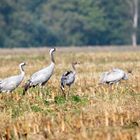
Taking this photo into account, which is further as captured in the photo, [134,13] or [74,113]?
[134,13]

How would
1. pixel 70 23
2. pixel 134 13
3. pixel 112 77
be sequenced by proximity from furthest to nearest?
pixel 134 13, pixel 70 23, pixel 112 77

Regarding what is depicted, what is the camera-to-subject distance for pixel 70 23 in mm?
94312

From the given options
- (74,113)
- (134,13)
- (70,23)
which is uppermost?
(134,13)

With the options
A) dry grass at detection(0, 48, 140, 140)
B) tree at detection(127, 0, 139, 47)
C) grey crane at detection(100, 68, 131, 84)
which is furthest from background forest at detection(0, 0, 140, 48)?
dry grass at detection(0, 48, 140, 140)

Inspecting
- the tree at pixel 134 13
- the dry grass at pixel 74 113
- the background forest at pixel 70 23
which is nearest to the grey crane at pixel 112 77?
the dry grass at pixel 74 113

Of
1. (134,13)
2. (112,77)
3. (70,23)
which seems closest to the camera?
(112,77)

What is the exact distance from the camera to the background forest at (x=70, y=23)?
296ft

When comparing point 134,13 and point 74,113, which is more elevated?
point 134,13

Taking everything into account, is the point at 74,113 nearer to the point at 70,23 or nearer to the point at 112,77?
the point at 112,77

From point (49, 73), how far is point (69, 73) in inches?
21.5

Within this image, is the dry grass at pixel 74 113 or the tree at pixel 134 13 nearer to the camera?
the dry grass at pixel 74 113

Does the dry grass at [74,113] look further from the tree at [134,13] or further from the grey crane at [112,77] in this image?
the tree at [134,13]

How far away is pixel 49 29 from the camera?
95.1 meters

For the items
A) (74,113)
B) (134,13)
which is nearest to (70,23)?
(134,13)
